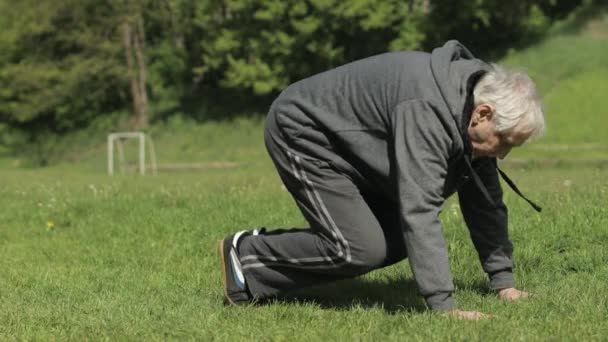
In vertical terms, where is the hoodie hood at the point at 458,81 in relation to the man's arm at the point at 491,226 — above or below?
above

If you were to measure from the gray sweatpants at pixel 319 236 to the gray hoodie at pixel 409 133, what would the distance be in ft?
0.32

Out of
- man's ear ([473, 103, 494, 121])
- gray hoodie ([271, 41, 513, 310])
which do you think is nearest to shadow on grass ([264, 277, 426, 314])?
gray hoodie ([271, 41, 513, 310])

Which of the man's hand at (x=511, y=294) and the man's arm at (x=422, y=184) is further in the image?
the man's hand at (x=511, y=294)

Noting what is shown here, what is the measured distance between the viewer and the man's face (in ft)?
12.3

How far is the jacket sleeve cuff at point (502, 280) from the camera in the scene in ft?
15.1

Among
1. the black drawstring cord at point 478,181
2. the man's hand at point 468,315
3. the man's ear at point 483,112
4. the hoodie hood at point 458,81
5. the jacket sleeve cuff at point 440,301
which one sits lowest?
the man's hand at point 468,315

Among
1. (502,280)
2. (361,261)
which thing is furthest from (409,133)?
(502,280)

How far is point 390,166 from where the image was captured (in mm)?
3971

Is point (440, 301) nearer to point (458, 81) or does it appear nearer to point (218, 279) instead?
point (458, 81)

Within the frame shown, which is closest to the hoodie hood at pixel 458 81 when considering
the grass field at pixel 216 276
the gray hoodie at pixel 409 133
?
the gray hoodie at pixel 409 133

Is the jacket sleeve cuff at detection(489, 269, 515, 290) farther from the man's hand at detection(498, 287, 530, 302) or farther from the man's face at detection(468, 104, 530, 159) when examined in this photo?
the man's face at detection(468, 104, 530, 159)

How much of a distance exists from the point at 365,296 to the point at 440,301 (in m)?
1.01

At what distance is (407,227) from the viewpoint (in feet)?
12.5

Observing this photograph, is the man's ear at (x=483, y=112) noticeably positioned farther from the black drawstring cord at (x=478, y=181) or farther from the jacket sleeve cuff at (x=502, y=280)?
the jacket sleeve cuff at (x=502, y=280)
